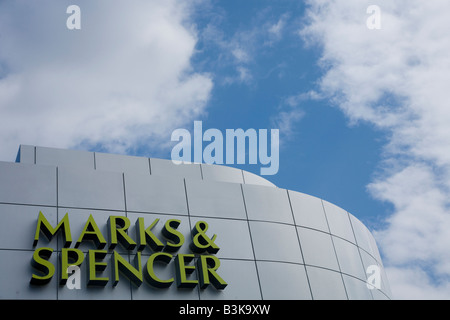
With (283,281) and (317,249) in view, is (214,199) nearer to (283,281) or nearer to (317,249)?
(283,281)

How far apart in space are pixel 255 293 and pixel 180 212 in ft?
10.8

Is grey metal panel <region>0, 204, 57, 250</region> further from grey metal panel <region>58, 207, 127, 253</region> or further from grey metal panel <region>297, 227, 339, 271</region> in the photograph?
grey metal panel <region>297, 227, 339, 271</region>

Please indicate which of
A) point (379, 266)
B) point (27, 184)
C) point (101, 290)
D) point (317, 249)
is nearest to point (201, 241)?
point (101, 290)

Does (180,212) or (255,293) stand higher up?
(180,212)

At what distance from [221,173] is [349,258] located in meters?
5.40

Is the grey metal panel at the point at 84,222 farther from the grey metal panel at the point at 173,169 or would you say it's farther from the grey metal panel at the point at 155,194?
the grey metal panel at the point at 173,169

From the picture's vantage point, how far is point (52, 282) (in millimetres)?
15828

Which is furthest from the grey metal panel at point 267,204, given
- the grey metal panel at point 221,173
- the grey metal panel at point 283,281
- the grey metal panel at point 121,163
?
the grey metal panel at point 121,163

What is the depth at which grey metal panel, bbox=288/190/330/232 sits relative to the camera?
67.9 ft

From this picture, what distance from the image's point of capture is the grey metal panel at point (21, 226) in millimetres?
16031
